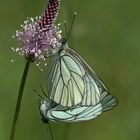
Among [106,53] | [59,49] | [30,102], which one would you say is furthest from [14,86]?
[59,49]

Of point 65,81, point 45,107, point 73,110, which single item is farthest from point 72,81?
point 45,107

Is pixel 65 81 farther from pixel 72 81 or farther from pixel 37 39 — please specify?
pixel 37 39

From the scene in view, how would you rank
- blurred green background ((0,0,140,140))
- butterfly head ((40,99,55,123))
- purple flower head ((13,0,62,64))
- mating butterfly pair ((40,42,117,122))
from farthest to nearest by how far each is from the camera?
blurred green background ((0,0,140,140)) → mating butterfly pair ((40,42,117,122)) → butterfly head ((40,99,55,123)) → purple flower head ((13,0,62,64))

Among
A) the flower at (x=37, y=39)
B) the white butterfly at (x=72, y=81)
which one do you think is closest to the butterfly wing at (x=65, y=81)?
the white butterfly at (x=72, y=81)

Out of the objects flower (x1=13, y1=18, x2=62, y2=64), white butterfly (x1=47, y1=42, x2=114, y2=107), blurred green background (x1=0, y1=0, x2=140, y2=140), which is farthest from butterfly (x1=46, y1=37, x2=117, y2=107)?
blurred green background (x1=0, y1=0, x2=140, y2=140)

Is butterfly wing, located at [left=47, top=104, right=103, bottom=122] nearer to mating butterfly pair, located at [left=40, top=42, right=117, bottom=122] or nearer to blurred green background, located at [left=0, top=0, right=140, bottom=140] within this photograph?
mating butterfly pair, located at [left=40, top=42, right=117, bottom=122]

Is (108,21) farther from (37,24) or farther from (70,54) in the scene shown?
(37,24)
